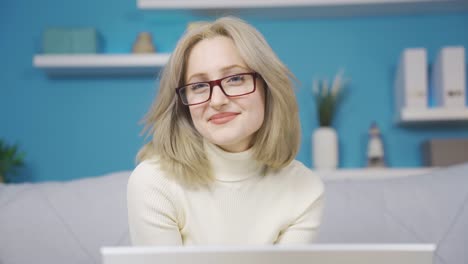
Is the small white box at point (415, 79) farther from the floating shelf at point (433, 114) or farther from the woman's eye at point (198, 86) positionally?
the woman's eye at point (198, 86)

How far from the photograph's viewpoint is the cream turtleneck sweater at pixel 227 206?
1041mm

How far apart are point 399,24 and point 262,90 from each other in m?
1.58

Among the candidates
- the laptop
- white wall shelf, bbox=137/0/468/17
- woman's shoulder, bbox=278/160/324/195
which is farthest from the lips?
white wall shelf, bbox=137/0/468/17

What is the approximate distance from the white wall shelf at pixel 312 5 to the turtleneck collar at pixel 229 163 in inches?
49.3

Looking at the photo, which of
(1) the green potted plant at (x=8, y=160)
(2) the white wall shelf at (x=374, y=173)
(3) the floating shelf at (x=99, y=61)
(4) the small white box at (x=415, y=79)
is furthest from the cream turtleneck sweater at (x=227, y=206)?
(1) the green potted plant at (x=8, y=160)

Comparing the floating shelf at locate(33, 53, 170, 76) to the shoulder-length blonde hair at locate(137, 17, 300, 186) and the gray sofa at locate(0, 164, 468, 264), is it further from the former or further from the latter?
the shoulder-length blonde hair at locate(137, 17, 300, 186)

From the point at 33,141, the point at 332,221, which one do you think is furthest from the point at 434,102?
the point at 33,141

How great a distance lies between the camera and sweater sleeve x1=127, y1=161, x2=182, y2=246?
1027mm

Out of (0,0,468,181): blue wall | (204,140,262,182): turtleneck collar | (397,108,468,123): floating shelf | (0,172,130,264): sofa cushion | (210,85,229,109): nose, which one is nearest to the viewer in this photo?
(210,85,229,109): nose

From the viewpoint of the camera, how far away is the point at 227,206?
1.09 metres

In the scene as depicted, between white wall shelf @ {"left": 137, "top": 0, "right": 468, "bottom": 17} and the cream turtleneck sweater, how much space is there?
4.00 feet

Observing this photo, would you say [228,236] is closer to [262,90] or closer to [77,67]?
[262,90]

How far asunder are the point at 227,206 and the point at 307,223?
0.19m

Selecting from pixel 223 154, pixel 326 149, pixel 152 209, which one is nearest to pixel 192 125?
pixel 223 154
